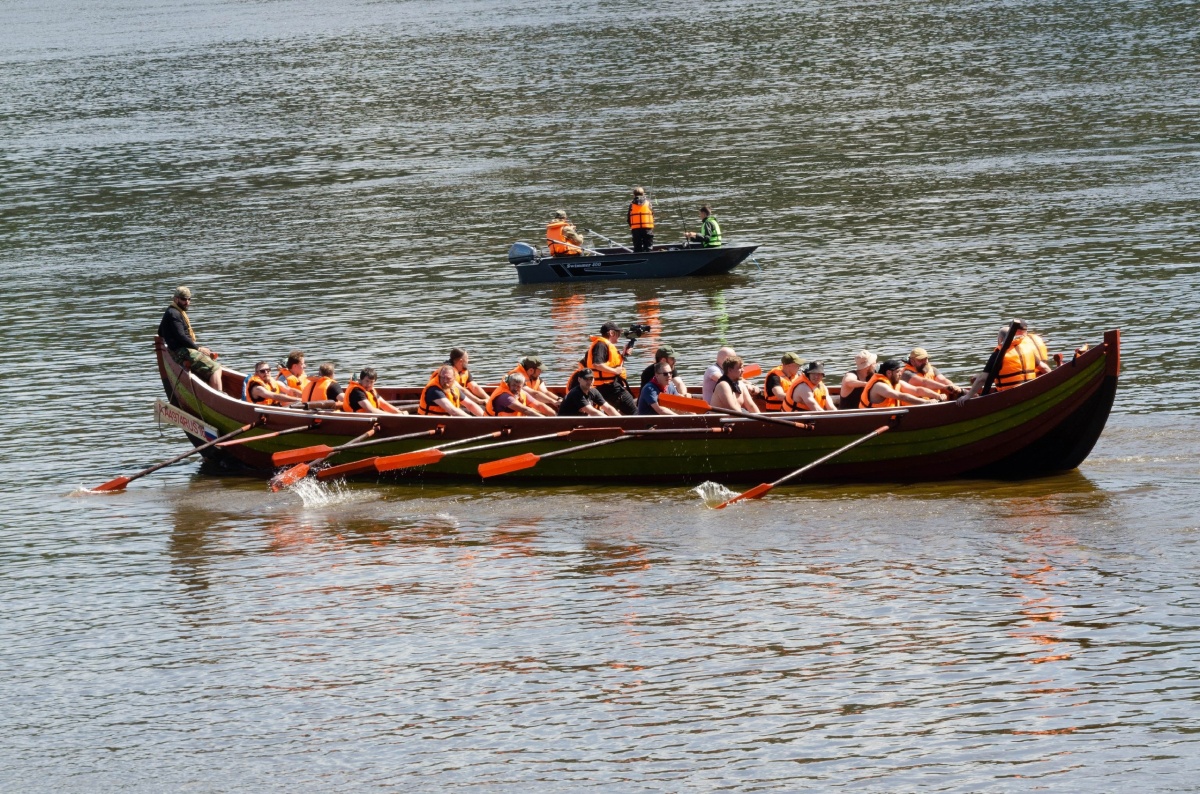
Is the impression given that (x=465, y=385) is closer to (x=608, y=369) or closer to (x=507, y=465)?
(x=608, y=369)

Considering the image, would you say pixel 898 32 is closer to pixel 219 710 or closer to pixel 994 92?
pixel 994 92

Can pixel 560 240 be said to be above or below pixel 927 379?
above

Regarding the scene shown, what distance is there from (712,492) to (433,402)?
14.0ft

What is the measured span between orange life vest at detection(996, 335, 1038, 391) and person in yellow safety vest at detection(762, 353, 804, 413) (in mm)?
2692

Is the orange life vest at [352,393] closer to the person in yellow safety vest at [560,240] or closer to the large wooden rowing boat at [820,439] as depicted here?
the large wooden rowing boat at [820,439]

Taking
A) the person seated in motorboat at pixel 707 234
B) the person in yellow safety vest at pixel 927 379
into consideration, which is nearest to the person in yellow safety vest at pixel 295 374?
the person in yellow safety vest at pixel 927 379

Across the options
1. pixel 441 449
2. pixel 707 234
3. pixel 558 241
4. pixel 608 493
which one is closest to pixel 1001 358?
pixel 608 493

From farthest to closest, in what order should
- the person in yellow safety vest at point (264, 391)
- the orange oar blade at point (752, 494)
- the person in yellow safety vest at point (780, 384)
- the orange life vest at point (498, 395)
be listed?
1. the person in yellow safety vest at point (264, 391)
2. the orange life vest at point (498, 395)
3. the person in yellow safety vest at point (780, 384)
4. the orange oar blade at point (752, 494)

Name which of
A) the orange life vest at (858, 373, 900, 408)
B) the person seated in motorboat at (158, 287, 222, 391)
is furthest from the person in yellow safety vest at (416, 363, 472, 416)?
the orange life vest at (858, 373, 900, 408)

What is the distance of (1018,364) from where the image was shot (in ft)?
67.5

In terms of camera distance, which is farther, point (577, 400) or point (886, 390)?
point (577, 400)

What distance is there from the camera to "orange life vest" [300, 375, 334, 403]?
78.1ft

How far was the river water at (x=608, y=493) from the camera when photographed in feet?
48.2

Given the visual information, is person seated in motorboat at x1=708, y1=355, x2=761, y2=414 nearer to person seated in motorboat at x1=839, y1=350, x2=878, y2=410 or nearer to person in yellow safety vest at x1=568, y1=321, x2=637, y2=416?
person seated in motorboat at x1=839, y1=350, x2=878, y2=410
